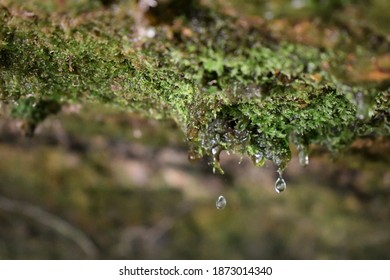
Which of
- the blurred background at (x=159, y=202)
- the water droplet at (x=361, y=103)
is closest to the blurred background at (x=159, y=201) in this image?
the blurred background at (x=159, y=202)

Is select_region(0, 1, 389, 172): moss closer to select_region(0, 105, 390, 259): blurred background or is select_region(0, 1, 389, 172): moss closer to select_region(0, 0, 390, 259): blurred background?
select_region(0, 0, 390, 259): blurred background

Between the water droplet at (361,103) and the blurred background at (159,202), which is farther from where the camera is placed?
the blurred background at (159,202)

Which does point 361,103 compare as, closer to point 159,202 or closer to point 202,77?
point 202,77

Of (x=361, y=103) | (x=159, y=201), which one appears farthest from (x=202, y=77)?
(x=159, y=201)

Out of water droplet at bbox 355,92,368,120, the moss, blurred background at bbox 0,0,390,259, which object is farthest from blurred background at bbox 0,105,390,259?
water droplet at bbox 355,92,368,120

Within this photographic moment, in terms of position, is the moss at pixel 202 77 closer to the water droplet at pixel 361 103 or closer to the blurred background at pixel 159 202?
the water droplet at pixel 361 103

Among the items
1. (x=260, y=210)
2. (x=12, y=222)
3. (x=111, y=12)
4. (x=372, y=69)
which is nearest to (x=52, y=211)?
(x=12, y=222)

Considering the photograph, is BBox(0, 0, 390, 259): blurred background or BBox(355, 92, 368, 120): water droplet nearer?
BBox(355, 92, 368, 120): water droplet
